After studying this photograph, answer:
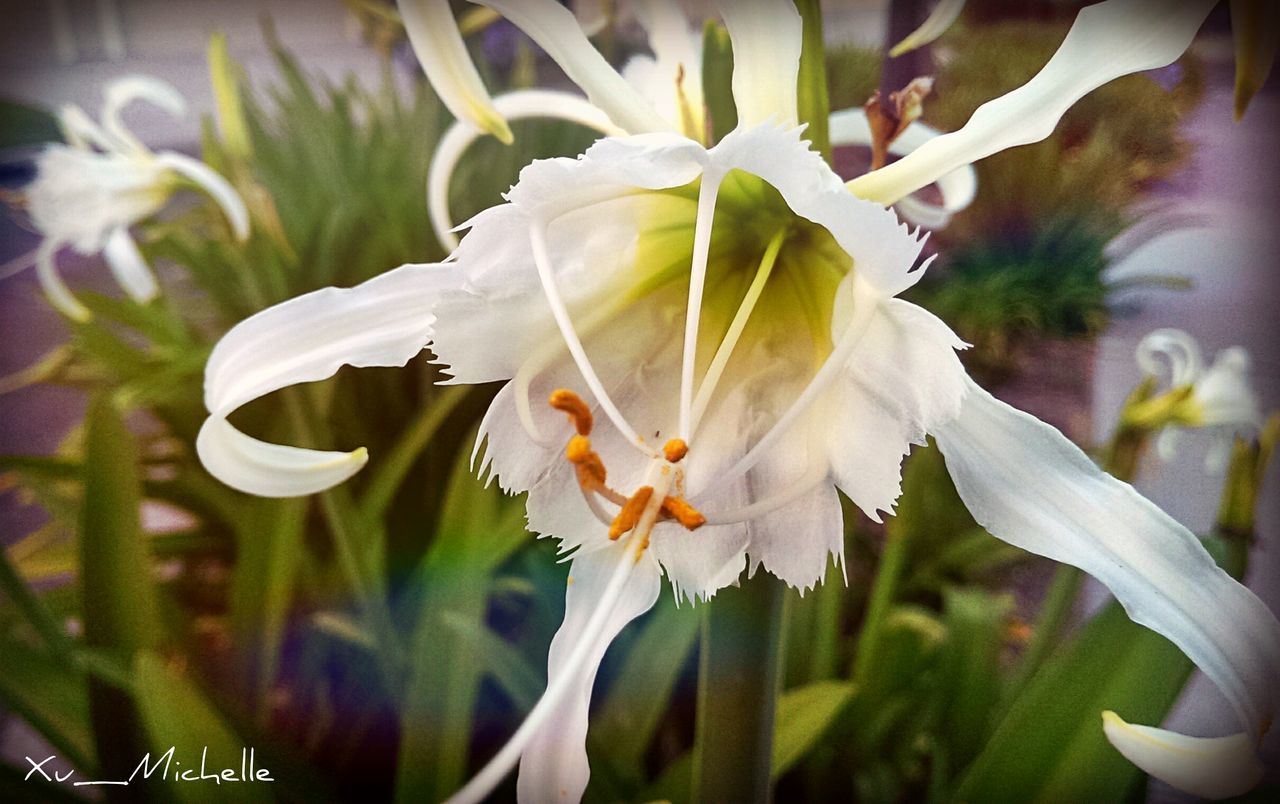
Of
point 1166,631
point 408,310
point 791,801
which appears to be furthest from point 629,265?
point 791,801

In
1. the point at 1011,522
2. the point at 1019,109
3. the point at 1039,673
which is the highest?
the point at 1019,109

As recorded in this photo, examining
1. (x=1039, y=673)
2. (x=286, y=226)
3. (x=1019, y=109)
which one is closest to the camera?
(x=1019, y=109)

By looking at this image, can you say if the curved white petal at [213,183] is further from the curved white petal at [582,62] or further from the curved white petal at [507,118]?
the curved white petal at [582,62]

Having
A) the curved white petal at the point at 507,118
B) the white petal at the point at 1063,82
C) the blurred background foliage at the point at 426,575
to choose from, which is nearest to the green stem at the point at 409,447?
the blurred background foliage at the point at 426,575

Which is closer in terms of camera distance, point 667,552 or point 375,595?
point 667,552

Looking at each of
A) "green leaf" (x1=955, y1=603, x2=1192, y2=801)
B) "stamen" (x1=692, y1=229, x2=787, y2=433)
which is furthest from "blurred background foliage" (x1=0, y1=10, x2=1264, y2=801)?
"stamen" (x1=692, y1=229, x2=787, y2=433)

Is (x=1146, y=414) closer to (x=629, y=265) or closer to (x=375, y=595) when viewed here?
(x=629, y=265)

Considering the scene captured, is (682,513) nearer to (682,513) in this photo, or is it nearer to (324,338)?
(682,513)
